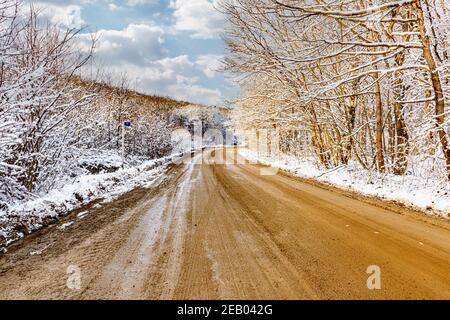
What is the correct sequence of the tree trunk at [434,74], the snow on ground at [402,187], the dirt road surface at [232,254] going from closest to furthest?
the dirt road surface at [232,254], the snow on ground at [402,187], the tree trunk at [434,74]

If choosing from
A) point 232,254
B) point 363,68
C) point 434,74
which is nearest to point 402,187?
point 434,74

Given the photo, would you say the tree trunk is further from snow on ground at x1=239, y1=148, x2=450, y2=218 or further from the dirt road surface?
the dirt road surface

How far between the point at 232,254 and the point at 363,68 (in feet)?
30.5

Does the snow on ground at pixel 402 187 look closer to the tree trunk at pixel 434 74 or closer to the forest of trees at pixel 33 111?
the tree trunk at pixel 434 74

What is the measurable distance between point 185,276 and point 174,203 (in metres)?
4.11

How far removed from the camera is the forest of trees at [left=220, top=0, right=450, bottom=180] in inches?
266

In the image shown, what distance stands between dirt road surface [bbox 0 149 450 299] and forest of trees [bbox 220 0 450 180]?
2.96 metres

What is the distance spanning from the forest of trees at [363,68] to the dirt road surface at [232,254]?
296 cm

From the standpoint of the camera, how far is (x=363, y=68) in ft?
35.1

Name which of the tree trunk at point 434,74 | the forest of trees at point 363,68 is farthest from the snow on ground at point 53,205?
the tree trunk at point 434,74

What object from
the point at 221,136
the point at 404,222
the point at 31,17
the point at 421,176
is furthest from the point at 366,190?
the point at 221,136

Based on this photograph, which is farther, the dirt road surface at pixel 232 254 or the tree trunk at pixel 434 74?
the tree trunk at pixel 434 74

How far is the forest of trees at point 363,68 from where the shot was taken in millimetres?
6754
